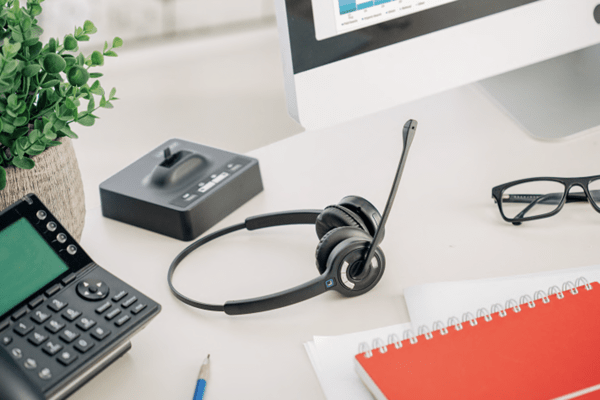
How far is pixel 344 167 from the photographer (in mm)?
812

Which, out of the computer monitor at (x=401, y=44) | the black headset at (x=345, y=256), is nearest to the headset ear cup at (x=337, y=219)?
the black headset at (x=345, y=256)

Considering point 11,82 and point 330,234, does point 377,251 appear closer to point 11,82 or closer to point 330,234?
point 330,234

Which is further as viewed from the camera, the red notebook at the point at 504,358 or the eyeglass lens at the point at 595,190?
the eyeglass lens at the point at 595,190

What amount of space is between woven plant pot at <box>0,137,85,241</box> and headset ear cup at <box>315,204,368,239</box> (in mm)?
258

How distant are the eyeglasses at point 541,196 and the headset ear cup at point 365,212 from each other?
6.1 inches

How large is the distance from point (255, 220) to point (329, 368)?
0.24 m

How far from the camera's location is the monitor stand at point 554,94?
2.72 feet

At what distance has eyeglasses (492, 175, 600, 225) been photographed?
2.19ft

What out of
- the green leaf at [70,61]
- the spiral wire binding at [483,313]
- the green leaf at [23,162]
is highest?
the green leaf at [70,61]

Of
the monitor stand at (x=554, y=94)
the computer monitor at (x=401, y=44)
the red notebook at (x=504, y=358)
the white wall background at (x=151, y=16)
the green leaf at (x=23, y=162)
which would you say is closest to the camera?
the red notebook at (x=504, y=358)

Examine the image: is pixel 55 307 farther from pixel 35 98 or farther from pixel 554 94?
pixel 554 94

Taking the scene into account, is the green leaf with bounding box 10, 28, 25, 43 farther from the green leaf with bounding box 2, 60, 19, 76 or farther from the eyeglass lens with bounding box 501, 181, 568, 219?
the eyeglass lens with bounding box 501, 181, 568, 219

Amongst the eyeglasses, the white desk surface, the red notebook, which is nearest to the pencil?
the white desk surface

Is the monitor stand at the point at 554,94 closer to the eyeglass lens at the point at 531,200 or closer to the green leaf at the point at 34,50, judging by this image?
the eyeglass lens at the point at 531,200
